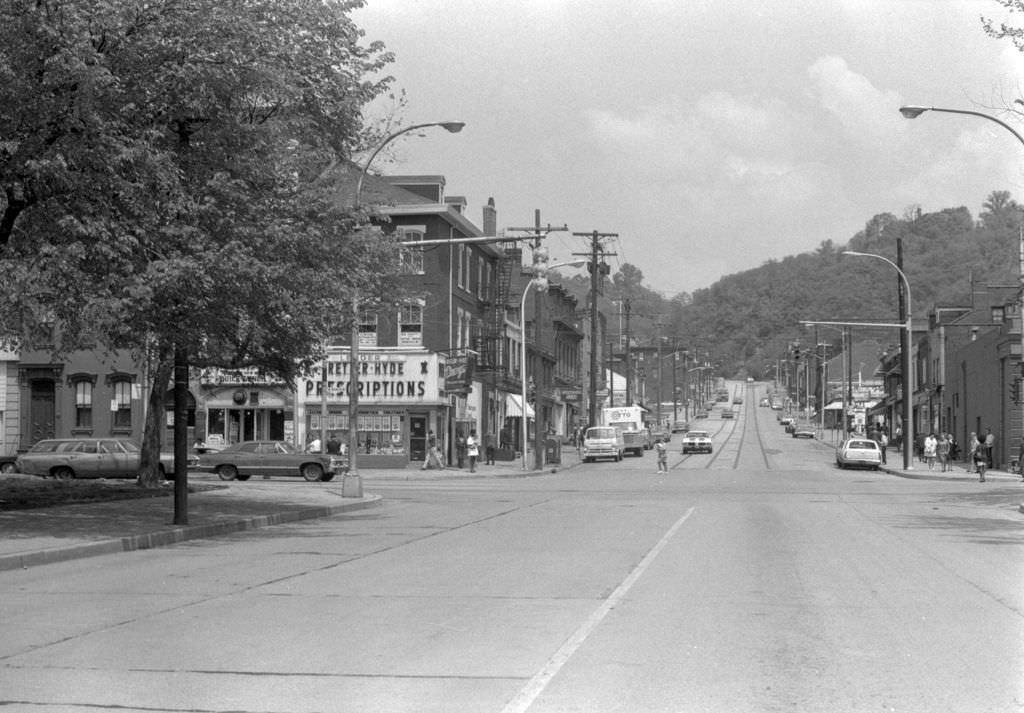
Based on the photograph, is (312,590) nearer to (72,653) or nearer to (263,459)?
(72,653)

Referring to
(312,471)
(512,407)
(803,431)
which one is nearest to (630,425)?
(512,407)

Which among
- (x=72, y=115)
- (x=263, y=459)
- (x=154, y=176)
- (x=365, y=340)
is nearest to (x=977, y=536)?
(x=154, y=176)

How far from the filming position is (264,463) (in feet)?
139

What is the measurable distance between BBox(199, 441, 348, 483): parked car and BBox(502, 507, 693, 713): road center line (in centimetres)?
2713

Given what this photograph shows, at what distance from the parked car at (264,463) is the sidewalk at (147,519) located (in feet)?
16.6

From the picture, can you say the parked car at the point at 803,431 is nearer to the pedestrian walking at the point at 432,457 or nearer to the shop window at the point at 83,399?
the pedestrian walking at the point at 432,457

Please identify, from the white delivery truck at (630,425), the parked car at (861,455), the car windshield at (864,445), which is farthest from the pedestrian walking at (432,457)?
the white delivery truck at (630,425)

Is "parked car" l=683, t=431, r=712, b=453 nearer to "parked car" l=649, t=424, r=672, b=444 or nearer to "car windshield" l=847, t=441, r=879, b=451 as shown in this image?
"parked car" l=649, t=424, r=672, b=444

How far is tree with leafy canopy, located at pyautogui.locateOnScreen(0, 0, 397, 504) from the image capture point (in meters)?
18.7

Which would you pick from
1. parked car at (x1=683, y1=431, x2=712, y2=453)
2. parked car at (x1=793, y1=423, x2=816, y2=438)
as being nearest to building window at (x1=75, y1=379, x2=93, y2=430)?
parked car at (x1=683, y1=431, x2=712, y2=453)

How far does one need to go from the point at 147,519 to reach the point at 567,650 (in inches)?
602

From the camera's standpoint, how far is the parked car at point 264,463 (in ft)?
139

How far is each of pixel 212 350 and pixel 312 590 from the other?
10.3 m

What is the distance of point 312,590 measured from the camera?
13867mm
